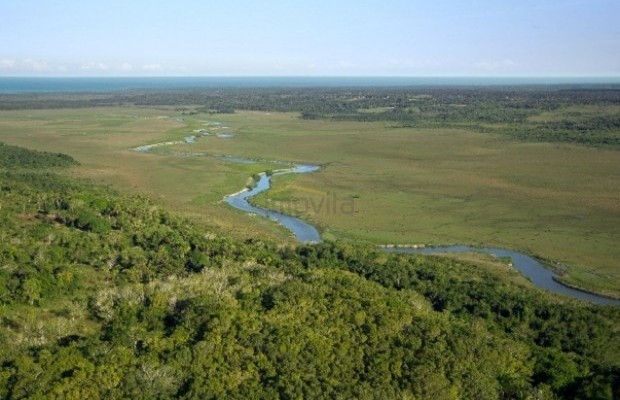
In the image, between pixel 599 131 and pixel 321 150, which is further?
pixel 599 131

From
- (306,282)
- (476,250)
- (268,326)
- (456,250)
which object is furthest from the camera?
(456,250)

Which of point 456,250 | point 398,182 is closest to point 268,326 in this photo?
point 456,250

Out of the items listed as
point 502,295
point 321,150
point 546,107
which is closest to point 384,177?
point 321,150

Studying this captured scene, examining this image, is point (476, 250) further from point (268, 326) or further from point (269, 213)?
point (268, 326)

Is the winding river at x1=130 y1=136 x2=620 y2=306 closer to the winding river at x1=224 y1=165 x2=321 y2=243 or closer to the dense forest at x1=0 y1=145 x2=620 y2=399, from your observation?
the winding river at x1=224 y1=165 x2=321 y2=243

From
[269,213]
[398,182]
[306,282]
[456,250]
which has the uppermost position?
[306,282]

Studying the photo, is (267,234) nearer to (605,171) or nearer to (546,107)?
(605,171)

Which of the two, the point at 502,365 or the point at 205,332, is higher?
the point at 205,332
